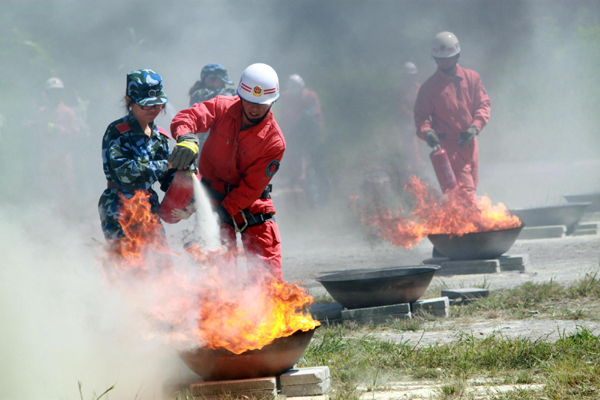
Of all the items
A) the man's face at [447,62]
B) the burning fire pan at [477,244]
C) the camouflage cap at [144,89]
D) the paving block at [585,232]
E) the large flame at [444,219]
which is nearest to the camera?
the camouflage cap at [144,89]

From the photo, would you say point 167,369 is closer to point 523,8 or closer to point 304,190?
point 304,190

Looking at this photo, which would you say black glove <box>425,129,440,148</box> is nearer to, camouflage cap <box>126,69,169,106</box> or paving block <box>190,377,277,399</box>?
camouflage cap <box>126,69,169,106</box>

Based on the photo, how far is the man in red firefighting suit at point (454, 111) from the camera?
8.94m

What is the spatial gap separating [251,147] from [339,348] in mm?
1535

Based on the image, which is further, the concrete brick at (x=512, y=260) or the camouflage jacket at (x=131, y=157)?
the concrete brick at (x=512, y=260)

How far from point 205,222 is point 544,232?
8.84 m

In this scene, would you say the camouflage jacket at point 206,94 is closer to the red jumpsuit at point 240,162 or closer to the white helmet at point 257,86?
the red jumpsuit at point 240,162

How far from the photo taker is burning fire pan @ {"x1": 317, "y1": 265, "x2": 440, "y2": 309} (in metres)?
5.44

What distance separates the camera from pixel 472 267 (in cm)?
802

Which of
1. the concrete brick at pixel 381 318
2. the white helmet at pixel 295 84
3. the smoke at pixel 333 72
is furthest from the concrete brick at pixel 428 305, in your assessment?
the white helmet at pixel 295 84

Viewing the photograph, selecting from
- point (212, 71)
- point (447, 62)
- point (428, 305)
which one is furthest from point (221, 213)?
point (447, 62)

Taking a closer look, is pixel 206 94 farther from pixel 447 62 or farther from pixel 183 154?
pixel 183 154

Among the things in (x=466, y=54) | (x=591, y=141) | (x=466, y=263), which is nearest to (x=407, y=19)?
(x=466, y=54)

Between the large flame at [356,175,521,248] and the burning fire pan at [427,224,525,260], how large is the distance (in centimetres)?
10
